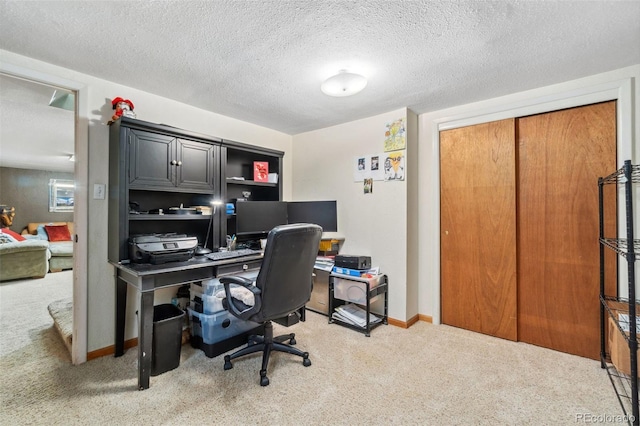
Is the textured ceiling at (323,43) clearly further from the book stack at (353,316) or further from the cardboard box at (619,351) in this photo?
the book stack at (353,316)

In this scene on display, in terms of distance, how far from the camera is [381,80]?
219 centimetres

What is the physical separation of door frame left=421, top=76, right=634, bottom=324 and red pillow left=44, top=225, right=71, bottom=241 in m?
7.53

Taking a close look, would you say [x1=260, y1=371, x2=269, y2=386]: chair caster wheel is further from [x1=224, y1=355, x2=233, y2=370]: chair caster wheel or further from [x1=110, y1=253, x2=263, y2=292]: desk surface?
[x1=110, y1=253, x2=263, y2=292]: desk surface

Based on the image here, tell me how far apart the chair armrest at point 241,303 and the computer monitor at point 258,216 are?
87 cm

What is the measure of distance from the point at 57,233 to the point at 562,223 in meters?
8.67

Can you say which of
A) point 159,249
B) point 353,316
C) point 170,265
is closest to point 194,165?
point 159,249

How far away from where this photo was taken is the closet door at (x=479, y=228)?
2.49 meters

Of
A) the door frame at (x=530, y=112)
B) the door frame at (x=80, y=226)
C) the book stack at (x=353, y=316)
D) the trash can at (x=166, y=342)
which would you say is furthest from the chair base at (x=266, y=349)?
the door frame at (x=530, y=112)

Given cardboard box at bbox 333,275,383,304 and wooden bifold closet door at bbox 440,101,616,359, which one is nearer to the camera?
wooden bifold closet door at bbox 440,101,616,359

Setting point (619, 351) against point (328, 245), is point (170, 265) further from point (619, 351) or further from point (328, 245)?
point (619, 351)

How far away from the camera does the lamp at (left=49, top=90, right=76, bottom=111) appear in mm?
2492

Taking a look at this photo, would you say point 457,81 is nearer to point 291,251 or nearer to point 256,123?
point 291,251

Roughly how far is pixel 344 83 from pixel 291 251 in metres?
1.22

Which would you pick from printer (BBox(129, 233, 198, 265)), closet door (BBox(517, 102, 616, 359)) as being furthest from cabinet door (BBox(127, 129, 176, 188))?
closet door (BBox(517, 102, 616, 359))
